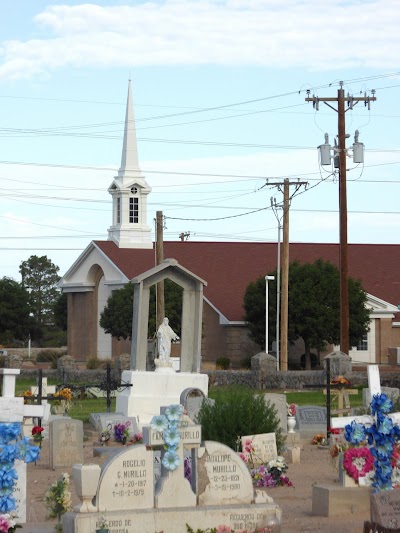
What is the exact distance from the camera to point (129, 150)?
67.1 metres

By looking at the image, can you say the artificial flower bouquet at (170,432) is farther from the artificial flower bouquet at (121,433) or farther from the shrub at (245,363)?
the shrub at (245,363)

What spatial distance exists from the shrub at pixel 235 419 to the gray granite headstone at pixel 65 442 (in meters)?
1.96

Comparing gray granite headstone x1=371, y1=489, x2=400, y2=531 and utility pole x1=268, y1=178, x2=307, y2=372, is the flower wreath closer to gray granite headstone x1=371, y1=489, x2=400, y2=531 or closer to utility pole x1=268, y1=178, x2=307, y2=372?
gray granite headstone x1=371, y1=489, x2=400, y2=531

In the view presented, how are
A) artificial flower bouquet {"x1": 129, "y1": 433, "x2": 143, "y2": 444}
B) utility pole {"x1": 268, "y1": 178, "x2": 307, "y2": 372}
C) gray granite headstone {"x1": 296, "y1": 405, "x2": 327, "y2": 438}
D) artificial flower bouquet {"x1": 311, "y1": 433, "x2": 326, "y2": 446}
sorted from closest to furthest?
artificial flower bouquet {"x1": 129, "y1": 433, "x2": 143, "y2": 444}, artificial flower bouquet {"x1": 311, "y1": 433, "x2": 326, "y2": 446}, gray granite headstone {"x1": 296, "y1": 405, "x2": 327, "y2": 438}, utility pole {"x1": 268, "y1": 178, "x2": 307, "y2": 372}

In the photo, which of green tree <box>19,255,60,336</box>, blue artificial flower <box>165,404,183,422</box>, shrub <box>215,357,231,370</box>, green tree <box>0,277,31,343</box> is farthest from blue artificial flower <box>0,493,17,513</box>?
green tree <box>19,255,60,336</box>

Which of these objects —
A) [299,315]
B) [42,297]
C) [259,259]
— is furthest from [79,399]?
[42,297]

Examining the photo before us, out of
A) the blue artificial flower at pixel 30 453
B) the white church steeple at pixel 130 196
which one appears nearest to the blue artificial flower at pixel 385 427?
the blue artificial flower at pixel 30 453

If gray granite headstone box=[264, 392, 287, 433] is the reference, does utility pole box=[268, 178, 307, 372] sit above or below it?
above

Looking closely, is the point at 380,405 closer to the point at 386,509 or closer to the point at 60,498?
the point at 386,509

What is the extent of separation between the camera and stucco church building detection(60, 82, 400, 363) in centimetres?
5850

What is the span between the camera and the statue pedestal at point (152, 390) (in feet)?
81.6

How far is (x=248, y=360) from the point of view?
186 ft

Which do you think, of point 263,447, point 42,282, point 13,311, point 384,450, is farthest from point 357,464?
point 42,282

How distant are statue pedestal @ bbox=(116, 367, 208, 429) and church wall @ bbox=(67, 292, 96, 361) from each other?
4202 cm
